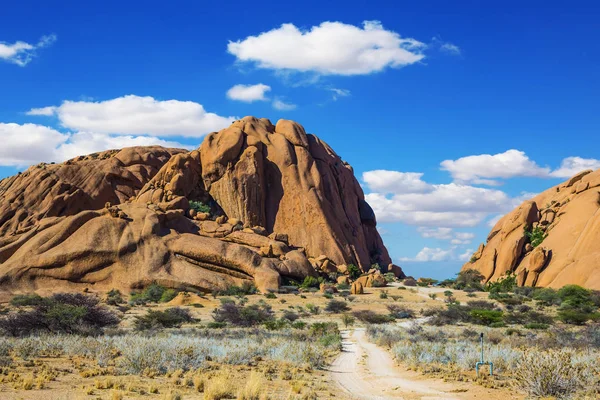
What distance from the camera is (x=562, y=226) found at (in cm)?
5722

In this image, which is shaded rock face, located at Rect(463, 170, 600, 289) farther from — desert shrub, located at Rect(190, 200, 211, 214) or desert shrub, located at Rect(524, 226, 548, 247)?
desert shrub, located at Rect(190, 200, 211, 214)

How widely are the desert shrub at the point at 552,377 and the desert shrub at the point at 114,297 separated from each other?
3566 cm

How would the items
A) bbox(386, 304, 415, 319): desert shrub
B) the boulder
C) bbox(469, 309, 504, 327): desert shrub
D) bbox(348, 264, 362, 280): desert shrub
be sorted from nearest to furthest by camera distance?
bbox(469, 309, 504, 327): desert shrub
bbox(386, 304, 415, 319): desert shrub
the boulder
bbox(348, 264, 362, 280): desert shrub

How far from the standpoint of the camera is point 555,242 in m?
56.2

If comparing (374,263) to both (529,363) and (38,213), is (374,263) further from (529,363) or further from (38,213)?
(529,363)

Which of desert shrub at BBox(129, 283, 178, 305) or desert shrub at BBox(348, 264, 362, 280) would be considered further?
desert shrub at BBox(348, 264, 362, 280)

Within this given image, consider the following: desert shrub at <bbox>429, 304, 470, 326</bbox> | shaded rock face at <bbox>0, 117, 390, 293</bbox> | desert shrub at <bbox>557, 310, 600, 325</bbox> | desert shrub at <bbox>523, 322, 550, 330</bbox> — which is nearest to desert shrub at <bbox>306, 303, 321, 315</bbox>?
desert shrub at <bbox>429, 304, 470, 326</bbox>

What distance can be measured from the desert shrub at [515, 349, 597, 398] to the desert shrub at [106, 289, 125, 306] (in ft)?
117

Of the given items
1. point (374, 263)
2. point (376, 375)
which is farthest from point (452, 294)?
point (376, 375)

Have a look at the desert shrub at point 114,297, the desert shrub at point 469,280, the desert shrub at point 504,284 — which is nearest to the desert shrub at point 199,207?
the desert shrub at point 114,297

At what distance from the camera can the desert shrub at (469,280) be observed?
6216cm

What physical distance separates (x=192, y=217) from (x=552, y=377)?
173 ft

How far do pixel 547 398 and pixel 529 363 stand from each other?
1.08 m

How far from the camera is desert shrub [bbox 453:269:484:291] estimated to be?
62156 mm
